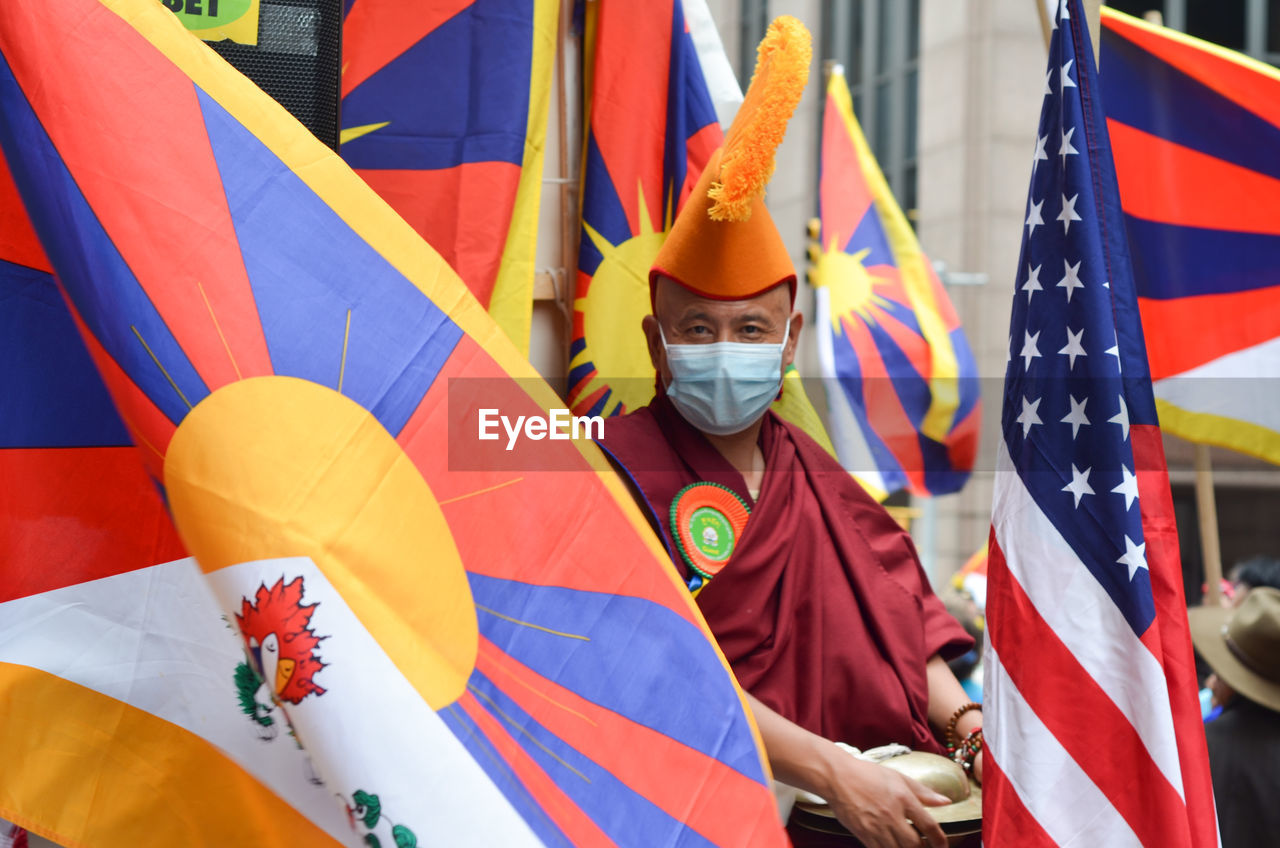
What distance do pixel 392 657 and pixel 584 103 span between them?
2.01m

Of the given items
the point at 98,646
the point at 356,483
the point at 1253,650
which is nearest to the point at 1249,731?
the point at 1253,650

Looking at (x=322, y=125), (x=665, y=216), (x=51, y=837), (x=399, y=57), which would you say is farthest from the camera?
(x=665, y=216)

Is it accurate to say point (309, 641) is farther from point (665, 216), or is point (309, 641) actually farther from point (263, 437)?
point (665, 216)

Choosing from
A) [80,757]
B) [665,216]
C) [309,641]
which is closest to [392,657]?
[309,641]

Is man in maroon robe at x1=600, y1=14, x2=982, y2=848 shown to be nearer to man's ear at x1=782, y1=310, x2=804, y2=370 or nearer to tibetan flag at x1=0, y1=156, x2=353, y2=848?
man's ear at x1=782, y1=310, x2=804, y2=370

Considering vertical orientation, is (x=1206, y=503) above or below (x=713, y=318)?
below

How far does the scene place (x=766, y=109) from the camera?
2287 mm

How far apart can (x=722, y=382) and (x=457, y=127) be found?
889 millimetres

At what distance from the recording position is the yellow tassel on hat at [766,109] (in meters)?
2.27

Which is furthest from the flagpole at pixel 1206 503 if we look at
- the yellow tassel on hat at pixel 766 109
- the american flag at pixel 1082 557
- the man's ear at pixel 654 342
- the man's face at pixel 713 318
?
the yellow tassel on hat at pixel 766 109

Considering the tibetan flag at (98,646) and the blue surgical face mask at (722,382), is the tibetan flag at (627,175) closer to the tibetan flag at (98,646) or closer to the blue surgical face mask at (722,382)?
the blue surgical face mask at (722,382)

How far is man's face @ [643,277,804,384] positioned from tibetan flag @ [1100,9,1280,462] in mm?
1674

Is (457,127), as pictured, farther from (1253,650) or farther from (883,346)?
(883,346)

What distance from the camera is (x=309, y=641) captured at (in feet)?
5.36
